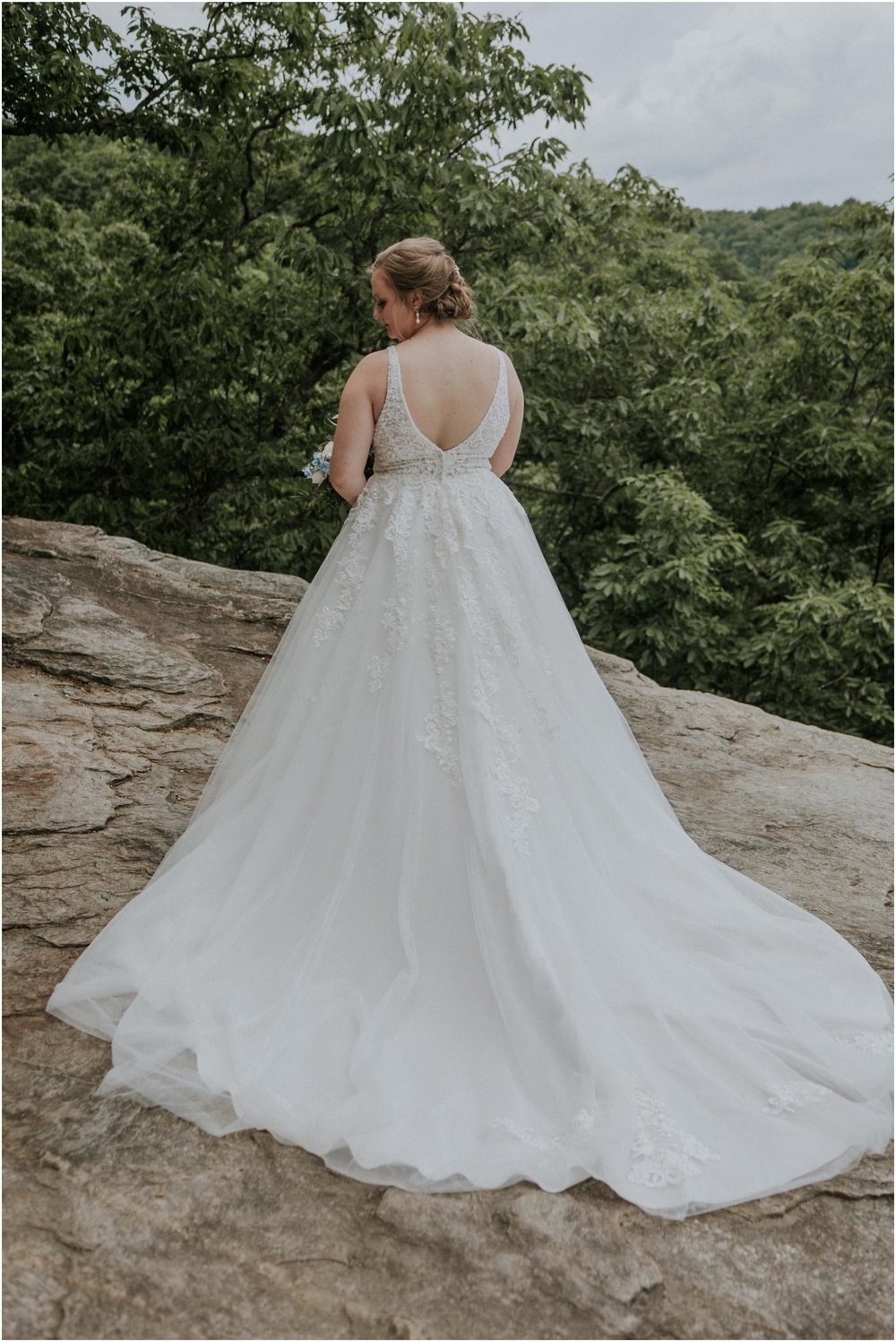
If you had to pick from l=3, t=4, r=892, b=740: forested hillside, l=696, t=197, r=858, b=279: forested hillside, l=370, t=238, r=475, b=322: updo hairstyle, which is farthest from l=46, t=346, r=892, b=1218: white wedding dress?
l=696, t=197, r=858, b=279: forested hillside

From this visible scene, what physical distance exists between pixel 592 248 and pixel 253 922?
29.5 feet

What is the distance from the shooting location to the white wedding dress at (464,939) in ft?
6.89

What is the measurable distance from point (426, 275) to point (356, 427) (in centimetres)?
45

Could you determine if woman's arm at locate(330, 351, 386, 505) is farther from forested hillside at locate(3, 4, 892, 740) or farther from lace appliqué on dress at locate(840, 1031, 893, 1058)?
forested hillside at locate(3, 4, 892, 740)

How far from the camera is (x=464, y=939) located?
2.47 m

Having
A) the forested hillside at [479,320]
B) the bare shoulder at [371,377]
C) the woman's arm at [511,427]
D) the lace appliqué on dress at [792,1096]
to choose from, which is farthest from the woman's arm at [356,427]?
the forested hillside at [479,320]

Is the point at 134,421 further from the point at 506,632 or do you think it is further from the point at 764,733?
the point at 506,632

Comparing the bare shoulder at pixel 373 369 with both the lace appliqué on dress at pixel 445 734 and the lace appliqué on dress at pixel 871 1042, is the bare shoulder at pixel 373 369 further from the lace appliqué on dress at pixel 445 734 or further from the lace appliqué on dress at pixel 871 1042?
the lace appliqué on dress at pixel 871 1042

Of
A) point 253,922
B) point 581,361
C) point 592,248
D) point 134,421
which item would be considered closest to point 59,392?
point 134,421

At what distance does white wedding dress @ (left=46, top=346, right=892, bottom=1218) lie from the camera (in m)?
2.10

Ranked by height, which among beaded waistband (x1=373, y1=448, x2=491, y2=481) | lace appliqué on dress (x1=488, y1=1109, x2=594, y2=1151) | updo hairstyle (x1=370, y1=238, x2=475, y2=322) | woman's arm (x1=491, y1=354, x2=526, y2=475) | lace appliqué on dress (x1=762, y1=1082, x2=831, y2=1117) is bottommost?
lace appliqué on dress (x1=488, y1=1109, x2=594, y2=1151)

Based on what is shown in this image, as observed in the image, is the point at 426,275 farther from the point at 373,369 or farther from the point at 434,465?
the point at 434,465

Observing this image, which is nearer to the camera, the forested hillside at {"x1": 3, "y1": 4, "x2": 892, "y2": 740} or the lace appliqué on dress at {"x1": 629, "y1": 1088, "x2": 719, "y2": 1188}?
the lace appliqué on dress at {"x1": 629, "y1": 1088, "x2": 719, "y2": 1188}

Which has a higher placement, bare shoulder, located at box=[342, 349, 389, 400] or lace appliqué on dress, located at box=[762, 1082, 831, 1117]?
bare shoulder, located at box=[342, 349, 389, 400]
